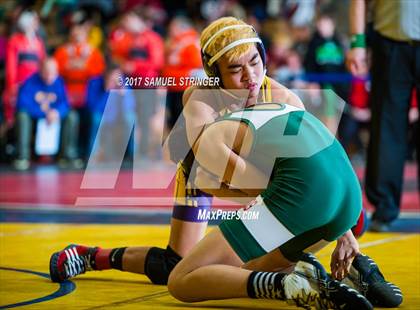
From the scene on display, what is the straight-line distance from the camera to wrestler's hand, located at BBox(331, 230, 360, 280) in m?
3.88

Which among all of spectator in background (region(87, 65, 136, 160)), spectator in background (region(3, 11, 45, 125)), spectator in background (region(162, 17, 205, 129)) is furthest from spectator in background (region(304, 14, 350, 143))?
spectator in background (region(3, 11, 45, 125))

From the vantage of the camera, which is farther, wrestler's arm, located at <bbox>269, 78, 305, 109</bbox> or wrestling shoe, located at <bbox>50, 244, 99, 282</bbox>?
wrestling shoe, located at <bbox>50, 244, 99, 282</bbox>

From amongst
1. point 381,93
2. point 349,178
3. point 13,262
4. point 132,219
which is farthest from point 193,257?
point 132,219

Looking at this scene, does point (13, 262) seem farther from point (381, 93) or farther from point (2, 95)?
point (2, 95)

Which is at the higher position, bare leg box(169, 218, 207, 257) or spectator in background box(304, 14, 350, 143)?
bare leg box(169, 218, 207, 257)

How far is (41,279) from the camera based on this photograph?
455 cm

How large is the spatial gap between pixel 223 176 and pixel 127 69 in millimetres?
9368

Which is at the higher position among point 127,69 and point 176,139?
point 176,139

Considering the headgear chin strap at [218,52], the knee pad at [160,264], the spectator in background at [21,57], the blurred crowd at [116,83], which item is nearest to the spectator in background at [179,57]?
the blurred crowd at [116,83]

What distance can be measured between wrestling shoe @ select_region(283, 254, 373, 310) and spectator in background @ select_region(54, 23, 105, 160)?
996 cm

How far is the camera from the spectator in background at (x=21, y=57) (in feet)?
43.5

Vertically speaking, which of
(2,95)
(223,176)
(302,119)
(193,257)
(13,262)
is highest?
(302,119)

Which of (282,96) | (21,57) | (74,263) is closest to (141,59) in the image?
(21,57)

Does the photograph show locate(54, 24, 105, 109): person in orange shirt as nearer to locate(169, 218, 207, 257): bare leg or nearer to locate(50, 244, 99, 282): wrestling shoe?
locate(50, 244, 99, 282): wrestling shoe
